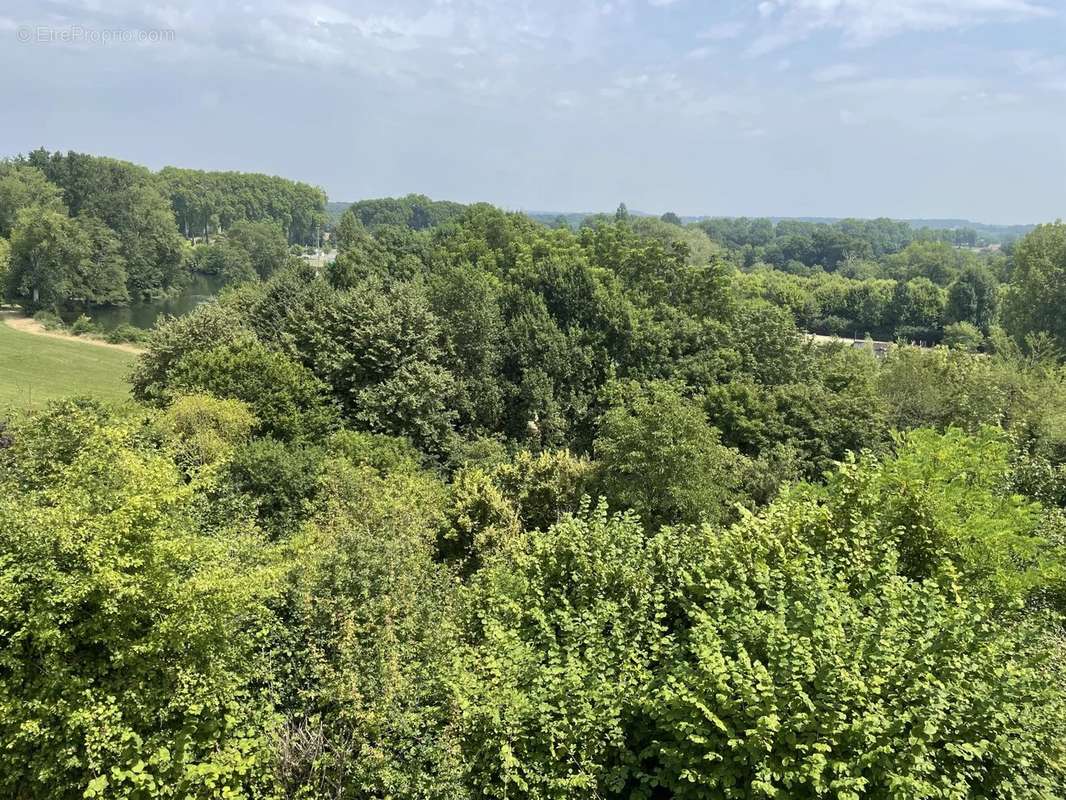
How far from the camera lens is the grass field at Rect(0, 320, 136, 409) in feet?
98.9

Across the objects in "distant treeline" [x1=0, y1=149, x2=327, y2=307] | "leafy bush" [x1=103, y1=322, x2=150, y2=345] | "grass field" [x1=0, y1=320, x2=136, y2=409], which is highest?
"distant treeline" [x1=0, y1=149, x2=327, y2=307]

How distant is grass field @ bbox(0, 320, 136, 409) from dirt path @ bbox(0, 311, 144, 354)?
129 centimetres

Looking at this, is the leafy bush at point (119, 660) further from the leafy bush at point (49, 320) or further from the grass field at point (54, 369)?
the leafy bush at point (49, 320)

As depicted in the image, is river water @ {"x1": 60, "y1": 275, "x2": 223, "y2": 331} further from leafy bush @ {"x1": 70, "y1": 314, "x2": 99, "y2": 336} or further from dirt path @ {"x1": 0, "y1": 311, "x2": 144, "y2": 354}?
dirt path @ {"x1": 0, "y1": 311, "x2": 144, "y2": 354}

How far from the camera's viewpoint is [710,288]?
107 feet

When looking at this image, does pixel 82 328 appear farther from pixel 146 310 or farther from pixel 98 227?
pixel 98 227

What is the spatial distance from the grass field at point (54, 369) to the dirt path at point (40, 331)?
1.29 metres

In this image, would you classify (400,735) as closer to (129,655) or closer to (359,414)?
(129,655)

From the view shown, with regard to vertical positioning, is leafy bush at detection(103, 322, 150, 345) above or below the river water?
below

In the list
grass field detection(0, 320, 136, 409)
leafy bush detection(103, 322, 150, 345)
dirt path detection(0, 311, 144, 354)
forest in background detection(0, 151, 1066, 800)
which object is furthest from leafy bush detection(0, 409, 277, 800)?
leafy bush detection(103, 322, 150, 345)

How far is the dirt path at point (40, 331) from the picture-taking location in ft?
154

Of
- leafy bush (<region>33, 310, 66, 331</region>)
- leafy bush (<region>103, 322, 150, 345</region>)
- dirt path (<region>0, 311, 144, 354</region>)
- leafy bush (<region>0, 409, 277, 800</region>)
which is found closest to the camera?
leafy bush (<region>0, 409, 277, 800</region>)

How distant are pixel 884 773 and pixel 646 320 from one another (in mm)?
24417

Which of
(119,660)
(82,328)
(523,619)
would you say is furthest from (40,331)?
(523,619)
